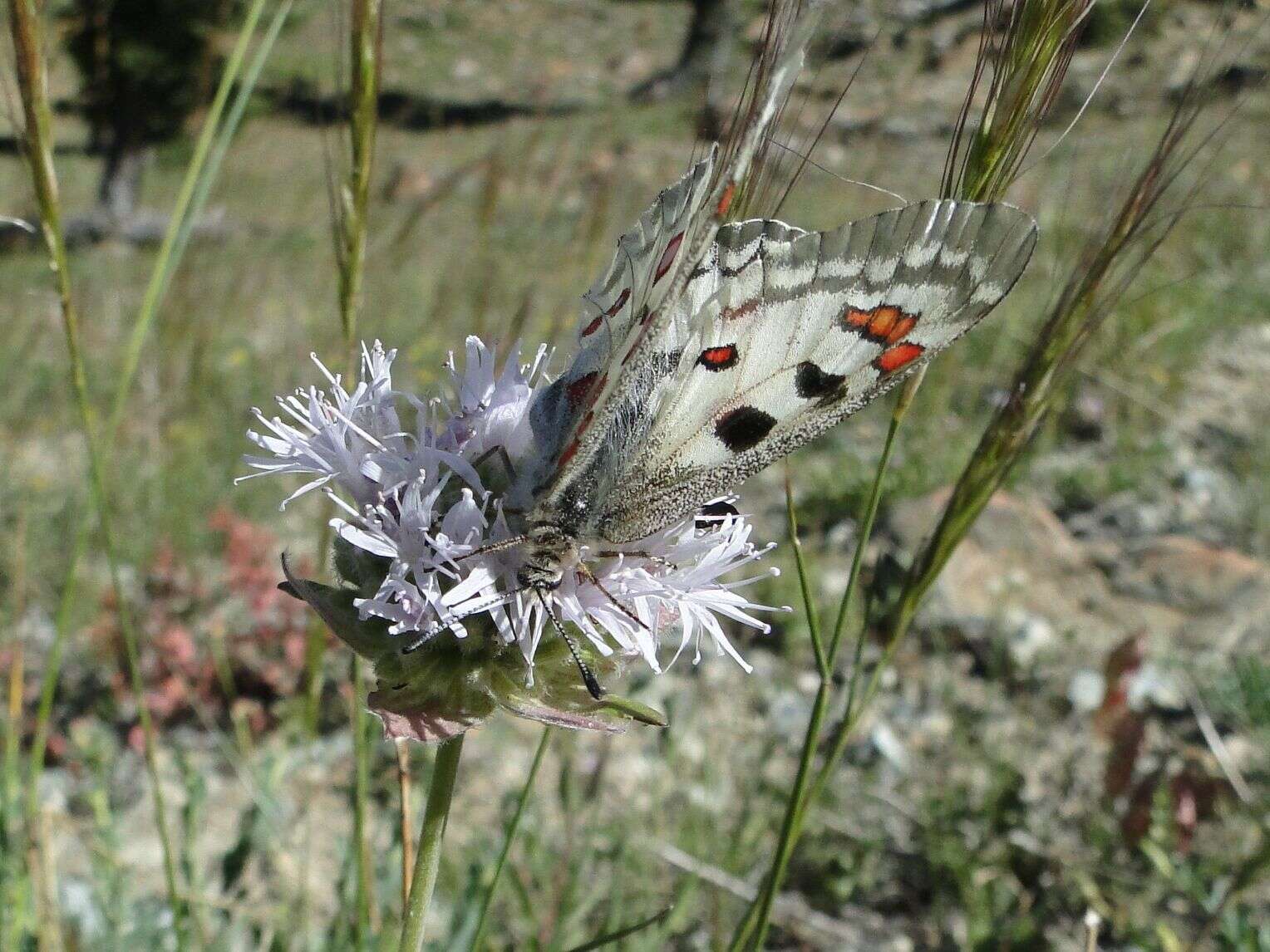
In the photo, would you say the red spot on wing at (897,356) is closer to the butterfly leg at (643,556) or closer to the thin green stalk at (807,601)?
the thin green stalk at (807,601)

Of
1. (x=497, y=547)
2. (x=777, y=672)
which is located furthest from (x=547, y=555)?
(x=777, y=672)

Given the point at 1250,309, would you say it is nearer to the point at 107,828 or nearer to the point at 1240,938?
the point at 1240,938

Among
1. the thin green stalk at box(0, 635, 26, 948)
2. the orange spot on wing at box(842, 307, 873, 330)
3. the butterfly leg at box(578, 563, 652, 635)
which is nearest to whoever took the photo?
the orange spot on wing at box(842, 307, 873, 330)

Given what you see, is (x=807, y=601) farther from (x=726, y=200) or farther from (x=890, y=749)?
(x=890, y=749)

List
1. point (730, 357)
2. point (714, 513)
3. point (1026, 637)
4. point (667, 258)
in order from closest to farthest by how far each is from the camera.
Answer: point (667, 258) → point (730, 357) → point (714, 513) → point (1026, 637)

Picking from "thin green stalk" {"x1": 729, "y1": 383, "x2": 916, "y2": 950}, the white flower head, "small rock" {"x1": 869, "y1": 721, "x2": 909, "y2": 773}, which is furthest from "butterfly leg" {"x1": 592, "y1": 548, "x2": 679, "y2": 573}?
"small rock" {"x1": 869, "y1": 721, "x2": 909, "y2": 773}

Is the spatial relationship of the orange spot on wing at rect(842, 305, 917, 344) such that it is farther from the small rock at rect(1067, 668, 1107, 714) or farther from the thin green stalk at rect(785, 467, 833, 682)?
the small rock at rect(1067, 668, 1107, 714)
